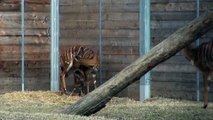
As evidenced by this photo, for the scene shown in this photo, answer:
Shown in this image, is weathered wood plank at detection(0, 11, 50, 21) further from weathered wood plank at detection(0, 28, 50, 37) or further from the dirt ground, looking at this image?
the dirt ground

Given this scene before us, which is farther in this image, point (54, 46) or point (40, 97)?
point (54, 46)

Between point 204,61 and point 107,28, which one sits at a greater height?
point 107,28

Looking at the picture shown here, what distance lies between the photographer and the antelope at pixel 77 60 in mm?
13531

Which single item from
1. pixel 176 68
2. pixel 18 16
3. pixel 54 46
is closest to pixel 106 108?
pixel 176 68

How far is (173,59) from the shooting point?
12695 mm

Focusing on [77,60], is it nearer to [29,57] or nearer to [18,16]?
[29,57]

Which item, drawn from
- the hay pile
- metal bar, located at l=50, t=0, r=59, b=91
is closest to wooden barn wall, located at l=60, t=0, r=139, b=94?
metal bar, located at l=50, t=0, r=59, b=91

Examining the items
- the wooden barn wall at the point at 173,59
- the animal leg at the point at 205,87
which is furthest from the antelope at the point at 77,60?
the animal leg at the point at 205,87


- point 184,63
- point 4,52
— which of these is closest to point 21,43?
point 4,52

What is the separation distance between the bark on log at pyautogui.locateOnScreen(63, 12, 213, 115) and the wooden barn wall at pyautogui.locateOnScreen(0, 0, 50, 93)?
17.4ft

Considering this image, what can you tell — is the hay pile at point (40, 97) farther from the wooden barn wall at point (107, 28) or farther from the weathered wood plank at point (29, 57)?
the wooden barn wall at point (107, 28)

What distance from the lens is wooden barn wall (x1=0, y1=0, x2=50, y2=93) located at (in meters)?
14.1

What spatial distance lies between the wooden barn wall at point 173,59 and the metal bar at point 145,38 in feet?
0.35

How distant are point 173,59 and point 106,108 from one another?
2.19 m
